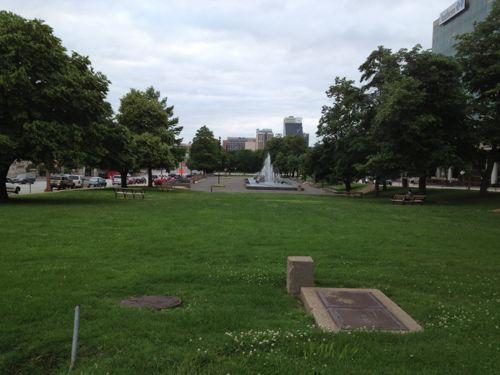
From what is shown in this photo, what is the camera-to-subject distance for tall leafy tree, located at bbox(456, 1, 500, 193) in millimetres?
32094

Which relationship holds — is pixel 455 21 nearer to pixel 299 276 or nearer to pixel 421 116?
pixel 421 116

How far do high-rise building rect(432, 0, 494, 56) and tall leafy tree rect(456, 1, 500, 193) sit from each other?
49318 millimetres

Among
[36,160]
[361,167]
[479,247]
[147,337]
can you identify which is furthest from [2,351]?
[361,167]

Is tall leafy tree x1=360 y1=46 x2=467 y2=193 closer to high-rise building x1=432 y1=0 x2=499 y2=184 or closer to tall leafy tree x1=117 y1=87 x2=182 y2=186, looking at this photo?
tall leafy tree x1=117 y1=87 x2=182 y2=186

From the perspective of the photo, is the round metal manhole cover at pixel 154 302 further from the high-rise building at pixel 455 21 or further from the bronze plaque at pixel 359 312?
the high-rise building at pixel 455 21

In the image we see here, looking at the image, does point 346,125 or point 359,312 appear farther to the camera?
point 346,125

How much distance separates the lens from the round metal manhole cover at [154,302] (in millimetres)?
6650

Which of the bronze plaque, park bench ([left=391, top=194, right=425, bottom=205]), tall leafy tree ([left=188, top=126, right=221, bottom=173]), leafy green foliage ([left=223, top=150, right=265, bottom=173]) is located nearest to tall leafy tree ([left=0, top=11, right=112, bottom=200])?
the bronze plaque

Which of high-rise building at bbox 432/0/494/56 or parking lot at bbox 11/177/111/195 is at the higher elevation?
high-rise building at bbox 432/0/494/56

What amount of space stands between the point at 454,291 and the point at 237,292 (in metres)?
3.67

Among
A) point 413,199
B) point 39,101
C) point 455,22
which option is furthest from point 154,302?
point 455,22

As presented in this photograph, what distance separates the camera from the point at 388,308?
6547 millimetres

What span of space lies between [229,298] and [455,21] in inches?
3916

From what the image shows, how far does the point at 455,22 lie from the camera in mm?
91562
